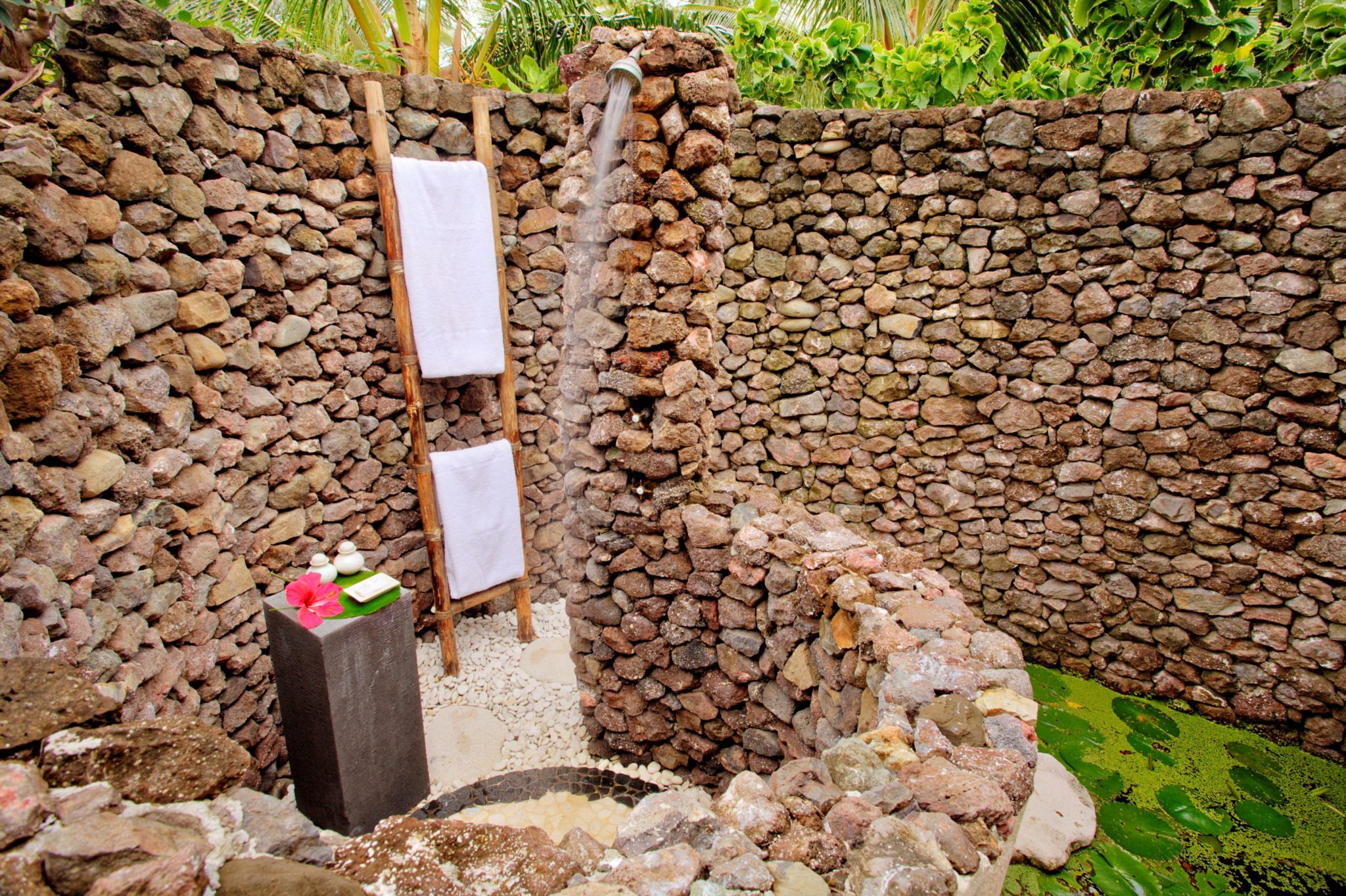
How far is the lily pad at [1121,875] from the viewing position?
8.81ft

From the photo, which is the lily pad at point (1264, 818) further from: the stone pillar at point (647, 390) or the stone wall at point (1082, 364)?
the stone pillar at point (647, 390)

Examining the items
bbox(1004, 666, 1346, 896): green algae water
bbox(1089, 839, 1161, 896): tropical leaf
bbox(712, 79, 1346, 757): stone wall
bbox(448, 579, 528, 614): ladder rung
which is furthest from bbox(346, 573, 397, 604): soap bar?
bbox(1089, 839, 1161, 896): tropical leaf

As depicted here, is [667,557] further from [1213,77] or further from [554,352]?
[1213,77]

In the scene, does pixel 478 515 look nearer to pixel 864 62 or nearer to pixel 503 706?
pixel 503 706

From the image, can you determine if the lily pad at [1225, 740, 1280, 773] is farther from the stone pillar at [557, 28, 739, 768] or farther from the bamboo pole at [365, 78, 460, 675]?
the bamboo pole at [365, 78, 460, 675]

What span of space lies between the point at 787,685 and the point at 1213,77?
3815mm

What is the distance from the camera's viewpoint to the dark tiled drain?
3.23 m

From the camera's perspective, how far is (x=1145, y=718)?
3803 millimetres

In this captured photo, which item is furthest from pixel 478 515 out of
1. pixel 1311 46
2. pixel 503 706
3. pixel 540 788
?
pixel 1311 46

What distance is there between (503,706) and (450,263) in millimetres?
2533

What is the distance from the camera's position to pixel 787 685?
2807 mm

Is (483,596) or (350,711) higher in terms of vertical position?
(350,711)

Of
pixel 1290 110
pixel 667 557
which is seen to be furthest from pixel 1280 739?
pixel 667 557

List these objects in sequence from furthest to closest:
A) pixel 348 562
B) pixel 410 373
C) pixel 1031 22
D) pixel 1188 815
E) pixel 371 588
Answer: pixel 1031 22
pixel 410 373
pixel 1188 815
pixel 348 562
pixel 371 588
